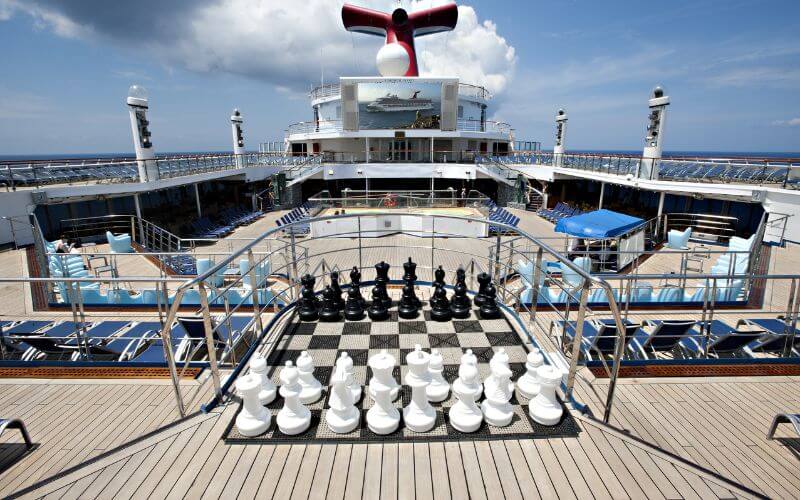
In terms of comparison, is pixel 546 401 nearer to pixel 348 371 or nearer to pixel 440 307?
pixel 348 371

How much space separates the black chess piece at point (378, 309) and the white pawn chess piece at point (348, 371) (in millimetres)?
1553

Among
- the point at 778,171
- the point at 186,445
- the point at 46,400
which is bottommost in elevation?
the point at 46,400

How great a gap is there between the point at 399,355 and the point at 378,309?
90cm

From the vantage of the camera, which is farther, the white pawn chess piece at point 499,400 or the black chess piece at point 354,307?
the black chess piece at point 354,307

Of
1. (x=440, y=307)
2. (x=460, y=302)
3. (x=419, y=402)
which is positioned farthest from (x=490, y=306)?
(x=419, y=402)

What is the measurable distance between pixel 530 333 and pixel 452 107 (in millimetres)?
23543

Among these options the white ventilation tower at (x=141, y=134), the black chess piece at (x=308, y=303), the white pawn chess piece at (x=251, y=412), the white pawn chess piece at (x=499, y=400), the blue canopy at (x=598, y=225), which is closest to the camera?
the white pawn chess piece at (x=251, y=412)

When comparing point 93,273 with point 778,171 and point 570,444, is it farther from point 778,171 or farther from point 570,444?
point 778,171

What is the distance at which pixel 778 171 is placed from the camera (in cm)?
→ 1269

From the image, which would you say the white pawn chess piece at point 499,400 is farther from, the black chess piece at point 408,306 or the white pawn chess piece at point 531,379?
the black chess piece at point 408,306

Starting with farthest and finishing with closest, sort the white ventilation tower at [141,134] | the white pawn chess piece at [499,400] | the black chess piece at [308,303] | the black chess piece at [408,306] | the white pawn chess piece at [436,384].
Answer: the white ventilation tower at [141,134], the black chess piece at [408,306], the black chess piece at [308,303], the white pawn chess piece at [436,384], the white pawn chess piece at [499,400]

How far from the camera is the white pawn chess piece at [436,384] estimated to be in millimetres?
3119

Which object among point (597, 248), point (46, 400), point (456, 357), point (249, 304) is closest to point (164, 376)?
point (46, 400)

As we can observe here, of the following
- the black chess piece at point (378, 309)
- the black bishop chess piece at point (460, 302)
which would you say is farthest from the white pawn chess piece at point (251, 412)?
the black bishop chess piece at point (460, 302)
